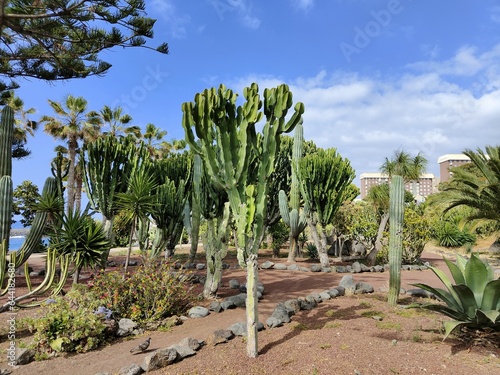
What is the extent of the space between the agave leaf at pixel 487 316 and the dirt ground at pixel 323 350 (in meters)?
0.32

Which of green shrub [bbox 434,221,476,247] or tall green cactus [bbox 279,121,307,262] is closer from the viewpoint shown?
tall green cactus [bbox 279,121,307,262]

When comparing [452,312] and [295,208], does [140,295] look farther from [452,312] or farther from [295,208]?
[295,208]

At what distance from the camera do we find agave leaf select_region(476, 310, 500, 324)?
12.5 feet

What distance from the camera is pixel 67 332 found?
476cm

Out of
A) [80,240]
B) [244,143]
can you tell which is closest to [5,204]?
[80,240]

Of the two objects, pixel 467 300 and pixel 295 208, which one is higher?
pixel 295 208

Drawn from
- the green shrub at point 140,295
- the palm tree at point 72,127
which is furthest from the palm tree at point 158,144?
the green shrub at point 140,295

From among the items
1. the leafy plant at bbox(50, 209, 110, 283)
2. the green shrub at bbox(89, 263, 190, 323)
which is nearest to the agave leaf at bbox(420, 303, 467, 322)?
the green shrub at bbox(89, 263, 190, 323)

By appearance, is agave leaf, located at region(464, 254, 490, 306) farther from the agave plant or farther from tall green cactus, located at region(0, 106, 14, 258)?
tall green cactus, located at region(0, 106, 14, 258)

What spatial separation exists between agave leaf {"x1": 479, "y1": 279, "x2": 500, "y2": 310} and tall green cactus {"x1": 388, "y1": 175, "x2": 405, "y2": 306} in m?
2.02

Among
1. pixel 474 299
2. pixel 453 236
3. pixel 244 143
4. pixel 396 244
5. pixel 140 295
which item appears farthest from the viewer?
pixel 453 236

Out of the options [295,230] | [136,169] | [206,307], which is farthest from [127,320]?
[295,230]

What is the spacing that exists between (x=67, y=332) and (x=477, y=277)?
218 inches

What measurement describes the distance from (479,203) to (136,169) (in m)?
11.0
